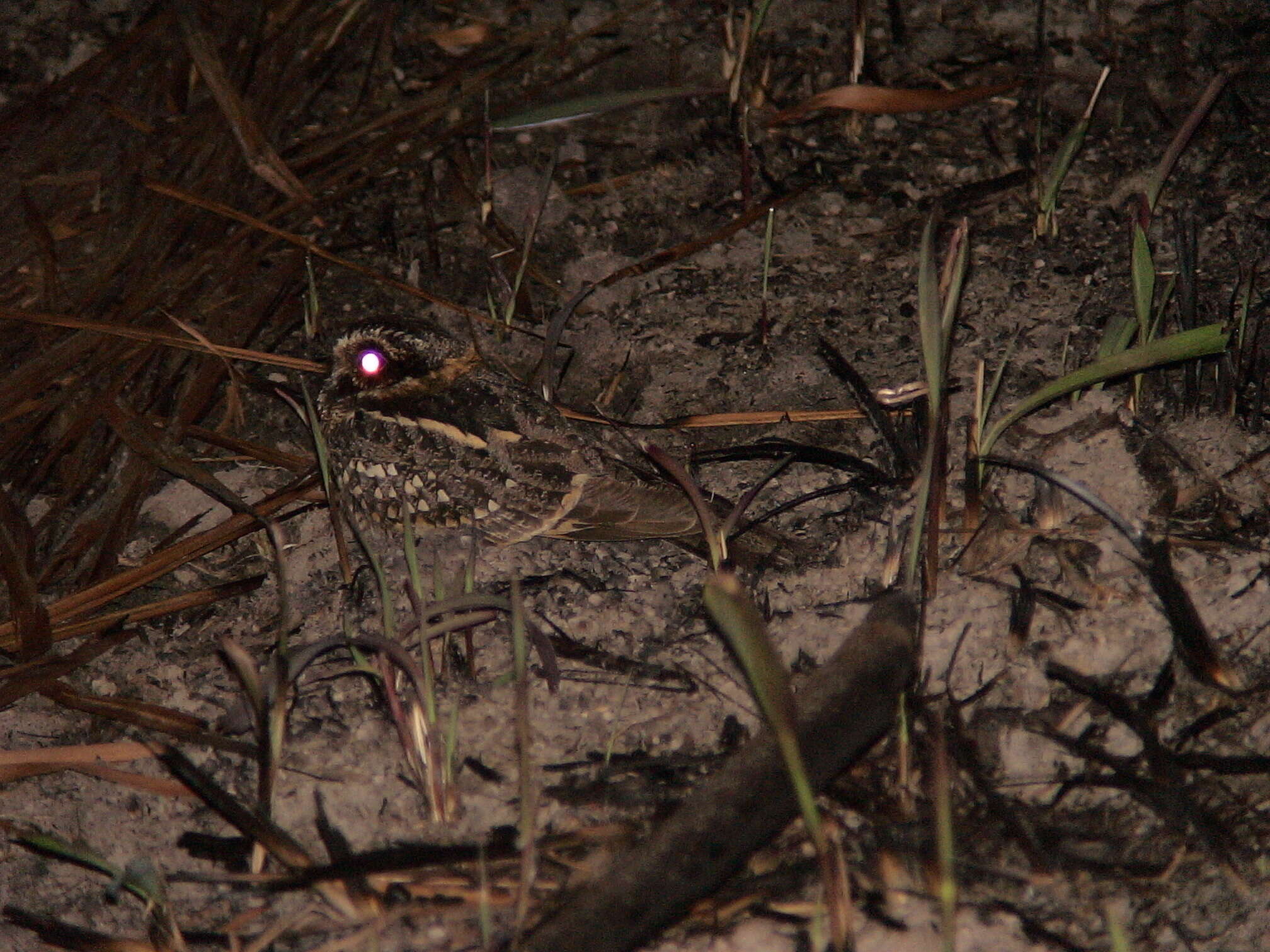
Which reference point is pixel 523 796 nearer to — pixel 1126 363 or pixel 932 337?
pixel 932 337

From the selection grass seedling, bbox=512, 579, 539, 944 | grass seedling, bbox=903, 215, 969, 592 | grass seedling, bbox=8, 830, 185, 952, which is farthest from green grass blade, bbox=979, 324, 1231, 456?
grass seedling, bbox=8, 830, 185, 952

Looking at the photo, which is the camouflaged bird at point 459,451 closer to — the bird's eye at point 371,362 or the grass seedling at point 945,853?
the bird's eye at point 371,362

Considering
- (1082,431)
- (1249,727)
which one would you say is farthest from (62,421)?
(1249,727)

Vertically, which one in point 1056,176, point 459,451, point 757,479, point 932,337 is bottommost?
point 932,337

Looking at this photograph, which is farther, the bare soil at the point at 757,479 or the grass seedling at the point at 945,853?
the bare soil at the point at 757,479

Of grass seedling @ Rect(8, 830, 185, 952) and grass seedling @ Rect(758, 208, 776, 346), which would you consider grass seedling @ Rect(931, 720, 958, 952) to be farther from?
grass seedling @ Rect(758, 208, 776, 346)

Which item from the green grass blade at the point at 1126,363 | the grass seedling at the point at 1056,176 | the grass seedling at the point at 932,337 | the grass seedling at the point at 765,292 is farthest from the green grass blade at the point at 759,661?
the grass seedling at the point at 1056,176

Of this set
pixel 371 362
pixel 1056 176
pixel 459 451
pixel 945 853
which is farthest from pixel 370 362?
pixel 945 853
